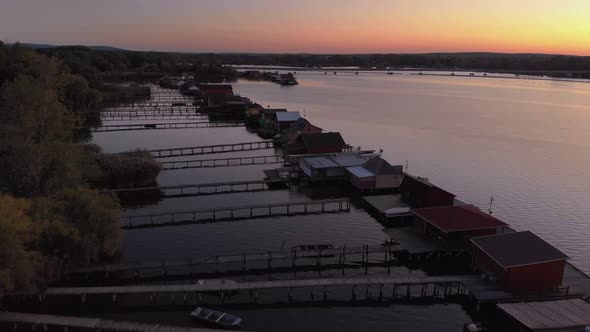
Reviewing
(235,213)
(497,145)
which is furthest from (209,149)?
(497,145)

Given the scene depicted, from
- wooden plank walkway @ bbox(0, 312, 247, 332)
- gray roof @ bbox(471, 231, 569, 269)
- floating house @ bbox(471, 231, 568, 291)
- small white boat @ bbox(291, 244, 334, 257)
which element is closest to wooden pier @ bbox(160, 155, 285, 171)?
small white boat @ bbox(291, 244, 334, 257)

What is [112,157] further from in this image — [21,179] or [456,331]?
[456,331]

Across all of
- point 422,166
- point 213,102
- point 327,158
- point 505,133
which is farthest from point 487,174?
point 213,102

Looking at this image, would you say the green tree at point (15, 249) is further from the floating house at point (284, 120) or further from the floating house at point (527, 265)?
the floating house at point (284, 120)

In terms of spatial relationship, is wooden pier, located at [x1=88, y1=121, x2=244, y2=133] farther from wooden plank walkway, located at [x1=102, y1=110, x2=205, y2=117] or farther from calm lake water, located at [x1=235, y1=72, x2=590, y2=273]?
calm lake water, located at [x1=235, y1=72, x2=590, y2=273]

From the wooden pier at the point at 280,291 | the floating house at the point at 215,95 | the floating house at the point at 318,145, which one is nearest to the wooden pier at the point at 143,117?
the floating house at the point at 215,95

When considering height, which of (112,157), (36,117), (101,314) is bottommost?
(101,314)
